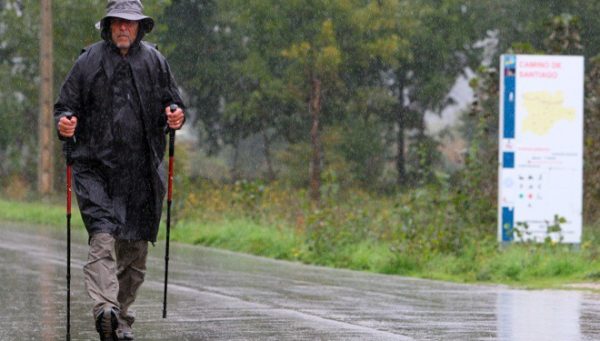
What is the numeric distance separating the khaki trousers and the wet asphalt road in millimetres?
544

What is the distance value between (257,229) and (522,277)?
342 inches

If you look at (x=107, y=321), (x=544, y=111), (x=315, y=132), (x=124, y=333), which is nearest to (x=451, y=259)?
(x=544, y=111)

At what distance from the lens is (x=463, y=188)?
2130 cm

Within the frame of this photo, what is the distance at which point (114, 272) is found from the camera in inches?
362

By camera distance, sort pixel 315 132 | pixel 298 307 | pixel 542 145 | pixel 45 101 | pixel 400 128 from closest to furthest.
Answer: pixel 298 307 → pixel 542 145 → pixel 45 101 → pixel 315 132 → pixel 400 128

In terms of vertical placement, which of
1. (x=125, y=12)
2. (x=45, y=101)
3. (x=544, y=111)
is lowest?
(x=544, y=111)

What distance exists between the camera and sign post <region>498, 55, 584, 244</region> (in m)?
21.4

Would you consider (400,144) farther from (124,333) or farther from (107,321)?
(107,321)

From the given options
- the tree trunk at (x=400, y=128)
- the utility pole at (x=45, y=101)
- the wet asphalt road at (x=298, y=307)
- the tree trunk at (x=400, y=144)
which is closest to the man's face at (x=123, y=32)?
the wet asphalt road at (x=298, y=307)

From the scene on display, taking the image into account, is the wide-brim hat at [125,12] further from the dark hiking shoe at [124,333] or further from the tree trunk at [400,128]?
the tree trunk at [400,128]

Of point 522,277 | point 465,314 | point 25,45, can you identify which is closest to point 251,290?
point 465,314

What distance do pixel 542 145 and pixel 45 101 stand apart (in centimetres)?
2161

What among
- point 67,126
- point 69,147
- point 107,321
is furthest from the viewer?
point 69,147

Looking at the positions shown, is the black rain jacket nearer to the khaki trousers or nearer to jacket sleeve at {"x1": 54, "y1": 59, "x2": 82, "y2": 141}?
jacket sleeve at {"x1": 54, "y1": 59, "x2": 82, "y2": 141}
